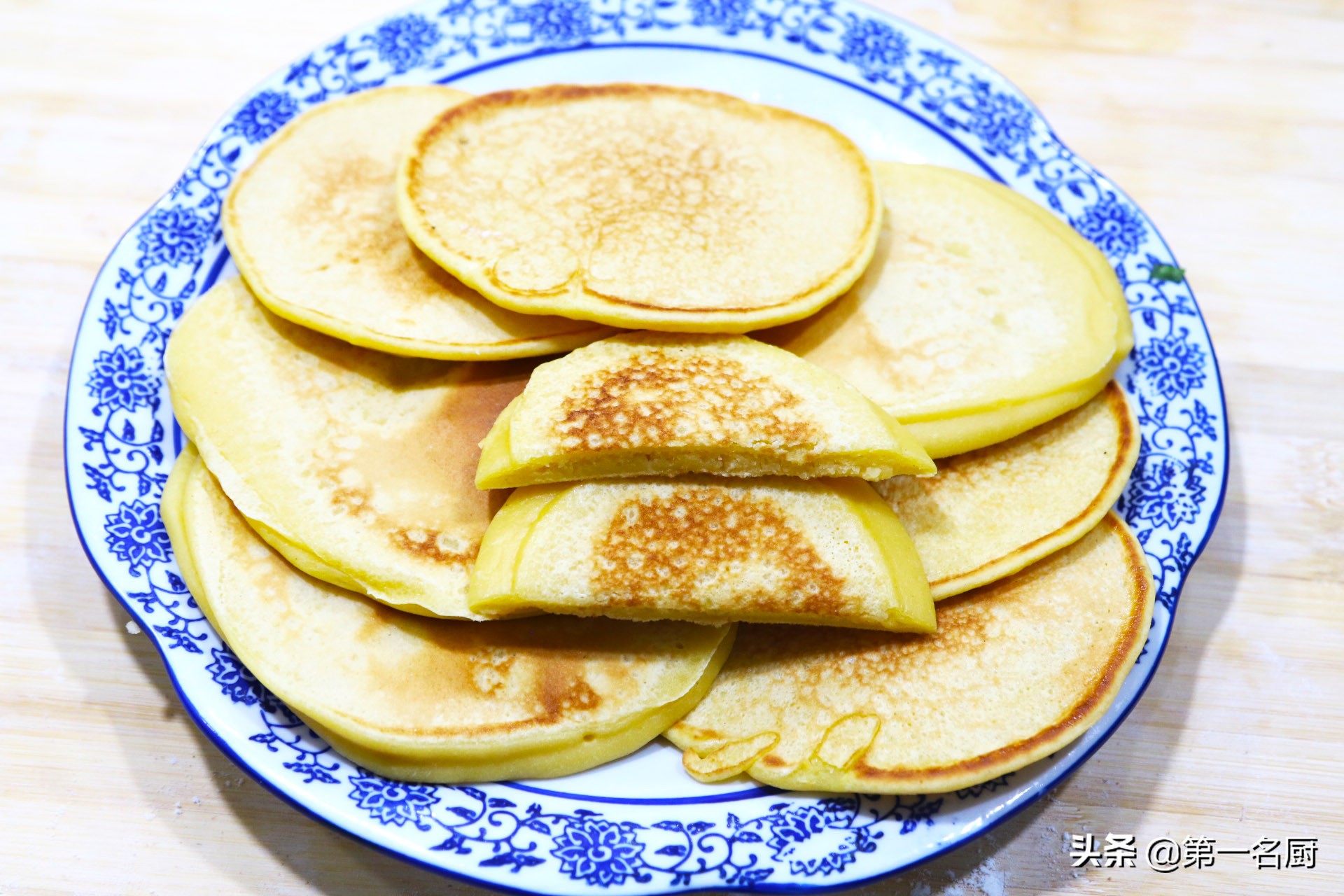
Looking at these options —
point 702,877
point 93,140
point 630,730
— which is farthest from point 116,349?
point 702,877

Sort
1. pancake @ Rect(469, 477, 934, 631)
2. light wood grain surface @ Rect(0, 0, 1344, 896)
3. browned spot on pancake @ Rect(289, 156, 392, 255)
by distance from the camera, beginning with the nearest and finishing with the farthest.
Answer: pancake @ Rect(469, 477, 934, 631)
light wood grain surface @ Rect(0, 0, 1344, 896)
browned spot on pancake @ Rect(289, 156, 392, 255)

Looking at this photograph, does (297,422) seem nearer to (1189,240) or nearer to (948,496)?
(948,496)

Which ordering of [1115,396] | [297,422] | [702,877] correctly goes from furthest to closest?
[1115,396] → [297,422] → [702,877]

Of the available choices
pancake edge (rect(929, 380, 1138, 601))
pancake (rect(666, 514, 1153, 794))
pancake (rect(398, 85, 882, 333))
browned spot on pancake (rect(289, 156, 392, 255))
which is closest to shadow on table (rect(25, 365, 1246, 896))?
pancake (rect(666, 514, 1153, 794))

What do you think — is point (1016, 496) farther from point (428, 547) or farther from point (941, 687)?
point (428, 547)

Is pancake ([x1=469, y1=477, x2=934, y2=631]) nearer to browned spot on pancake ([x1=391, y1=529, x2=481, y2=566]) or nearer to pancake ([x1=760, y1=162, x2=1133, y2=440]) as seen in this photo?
browned spot on pancake ([x1=391, y1=529, x2=481, y2=566])

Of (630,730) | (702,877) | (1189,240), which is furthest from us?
(1189,240)

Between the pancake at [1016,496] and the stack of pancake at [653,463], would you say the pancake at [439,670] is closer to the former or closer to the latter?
the stack of pancake at [653,463]
